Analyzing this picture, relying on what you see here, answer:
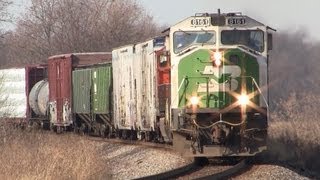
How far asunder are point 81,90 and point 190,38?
519 inches

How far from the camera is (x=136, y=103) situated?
2153 centimetres

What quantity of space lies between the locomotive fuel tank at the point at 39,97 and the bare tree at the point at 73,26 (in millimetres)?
A: 16284

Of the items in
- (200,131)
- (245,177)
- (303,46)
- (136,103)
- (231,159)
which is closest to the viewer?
(245,177)

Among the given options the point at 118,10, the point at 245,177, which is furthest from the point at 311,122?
the point at 118,10

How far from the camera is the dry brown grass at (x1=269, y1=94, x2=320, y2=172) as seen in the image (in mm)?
18947

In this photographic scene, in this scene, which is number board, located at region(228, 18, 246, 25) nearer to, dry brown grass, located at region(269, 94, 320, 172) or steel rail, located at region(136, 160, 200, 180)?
steel rail, located at region(136, 160, 200, 180)

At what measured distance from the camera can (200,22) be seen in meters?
15.7

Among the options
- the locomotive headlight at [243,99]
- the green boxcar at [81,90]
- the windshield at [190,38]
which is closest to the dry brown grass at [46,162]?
the windshield at [190,38]

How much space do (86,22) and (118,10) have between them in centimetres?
244

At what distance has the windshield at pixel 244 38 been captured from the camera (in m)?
15.7

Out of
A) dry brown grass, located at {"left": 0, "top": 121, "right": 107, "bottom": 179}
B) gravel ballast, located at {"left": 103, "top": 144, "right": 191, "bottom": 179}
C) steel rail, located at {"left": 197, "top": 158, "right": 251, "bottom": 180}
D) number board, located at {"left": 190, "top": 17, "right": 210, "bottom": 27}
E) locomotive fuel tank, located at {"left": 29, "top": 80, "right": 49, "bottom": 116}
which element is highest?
number board, located at {"left": 190, "top": 17, "right": 210, "bottom": 27}

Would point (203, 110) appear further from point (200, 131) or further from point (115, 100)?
point (115, 100)

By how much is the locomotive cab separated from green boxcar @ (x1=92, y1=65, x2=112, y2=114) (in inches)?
381

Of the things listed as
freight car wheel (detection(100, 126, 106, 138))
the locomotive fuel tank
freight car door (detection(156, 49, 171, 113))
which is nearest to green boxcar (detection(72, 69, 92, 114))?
freight car wheel (detection(100, 126, 106, 138))
